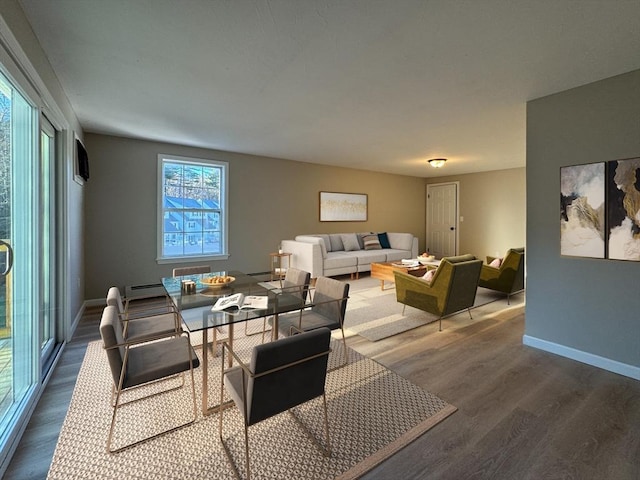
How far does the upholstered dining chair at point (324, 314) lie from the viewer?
93.7 inches

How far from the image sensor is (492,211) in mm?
7094

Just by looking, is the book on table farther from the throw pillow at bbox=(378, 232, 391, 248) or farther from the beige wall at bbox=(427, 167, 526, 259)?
the beige wall at bbox=(427, 167, 526, 259)

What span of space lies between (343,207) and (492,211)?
3.56 meters

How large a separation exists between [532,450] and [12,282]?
3.18 metres

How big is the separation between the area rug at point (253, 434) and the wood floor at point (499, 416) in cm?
8

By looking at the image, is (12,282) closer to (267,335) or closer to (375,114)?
(267,335)

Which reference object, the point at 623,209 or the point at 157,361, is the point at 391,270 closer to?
the point at 623,209

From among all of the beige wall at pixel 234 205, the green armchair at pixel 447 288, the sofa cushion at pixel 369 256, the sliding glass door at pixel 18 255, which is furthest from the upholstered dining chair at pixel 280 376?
the sofa cushion at pixel 369 256

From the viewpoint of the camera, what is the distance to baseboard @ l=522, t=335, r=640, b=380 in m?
2.37

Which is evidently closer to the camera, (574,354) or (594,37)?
(594,37)

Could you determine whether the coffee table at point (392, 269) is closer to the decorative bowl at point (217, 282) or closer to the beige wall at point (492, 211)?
the decorative bowl at point (217, 282)

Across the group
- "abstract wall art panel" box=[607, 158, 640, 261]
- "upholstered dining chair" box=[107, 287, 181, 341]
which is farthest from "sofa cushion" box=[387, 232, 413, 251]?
"upholstered dining chair" box=[107, 287, 181, 341]

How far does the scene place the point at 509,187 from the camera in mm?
6785

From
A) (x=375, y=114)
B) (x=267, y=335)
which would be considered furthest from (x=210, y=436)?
(x=375, y=114)
